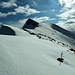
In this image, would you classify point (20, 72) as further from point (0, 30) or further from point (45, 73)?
point (0, 30)

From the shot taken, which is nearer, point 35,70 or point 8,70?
point 8,70

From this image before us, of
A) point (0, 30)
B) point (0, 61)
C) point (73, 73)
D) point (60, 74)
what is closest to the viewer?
point (0, 61)

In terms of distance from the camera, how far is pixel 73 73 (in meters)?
8.98

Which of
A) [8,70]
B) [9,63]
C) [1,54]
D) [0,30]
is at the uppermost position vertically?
[0,30]

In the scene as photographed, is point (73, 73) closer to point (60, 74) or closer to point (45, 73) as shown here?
point (60, 74)

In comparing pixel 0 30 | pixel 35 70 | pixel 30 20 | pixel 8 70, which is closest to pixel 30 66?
pixel 35 70

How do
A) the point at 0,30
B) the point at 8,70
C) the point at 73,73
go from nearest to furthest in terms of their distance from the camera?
the point at 8,70, the point at 73,73, the point at 0,30

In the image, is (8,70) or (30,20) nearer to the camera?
(8,70)

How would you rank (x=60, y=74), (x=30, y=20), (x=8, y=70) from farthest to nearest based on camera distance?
1. (x=30, y=20)
2. (x=60, y=74)
3. (x=8, y=70)

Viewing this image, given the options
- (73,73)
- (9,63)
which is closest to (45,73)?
(9,63)

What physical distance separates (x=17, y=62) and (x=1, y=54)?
1138mm

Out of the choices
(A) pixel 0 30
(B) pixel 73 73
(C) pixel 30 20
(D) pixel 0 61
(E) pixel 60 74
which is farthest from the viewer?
(C) pixel 30 20

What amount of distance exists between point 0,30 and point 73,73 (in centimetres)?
4955

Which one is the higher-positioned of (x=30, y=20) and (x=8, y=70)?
(x=30, y=20)
